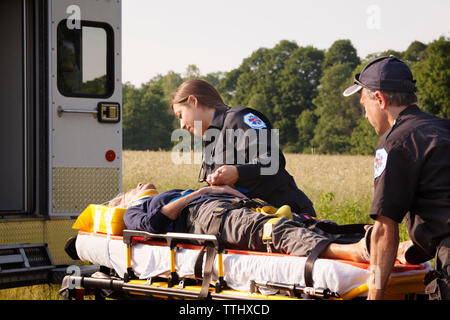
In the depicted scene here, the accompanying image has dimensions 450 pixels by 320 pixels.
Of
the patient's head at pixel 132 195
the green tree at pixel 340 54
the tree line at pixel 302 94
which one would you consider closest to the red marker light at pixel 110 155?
the patient's head at pixel 132 195

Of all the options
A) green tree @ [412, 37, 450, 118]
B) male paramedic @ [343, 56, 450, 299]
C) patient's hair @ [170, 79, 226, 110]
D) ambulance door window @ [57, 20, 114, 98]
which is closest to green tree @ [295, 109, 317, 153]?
green tree @ [412, 37, 450, 118]

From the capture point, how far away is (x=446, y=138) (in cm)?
306

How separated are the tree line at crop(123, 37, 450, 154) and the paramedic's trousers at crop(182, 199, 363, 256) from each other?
113 ft

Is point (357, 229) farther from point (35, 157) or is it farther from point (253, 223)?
point (35, 157)

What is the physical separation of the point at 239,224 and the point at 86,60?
2890mm

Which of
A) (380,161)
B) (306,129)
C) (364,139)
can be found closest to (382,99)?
(380,161)

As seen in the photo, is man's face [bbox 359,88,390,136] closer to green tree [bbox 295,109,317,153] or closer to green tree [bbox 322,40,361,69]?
green tree [bbox 295,109,317,153]

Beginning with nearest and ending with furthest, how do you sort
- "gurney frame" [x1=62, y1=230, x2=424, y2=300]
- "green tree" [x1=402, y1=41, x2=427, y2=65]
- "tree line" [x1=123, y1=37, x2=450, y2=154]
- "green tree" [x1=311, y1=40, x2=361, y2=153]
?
"gurney frame" [x1=62, y1=230, x2=424, y2=300], "tree line" [x1=123, y1=37, x2=450, y2=154], "green tree" [x1=311, y1=40, x2=361, y2=153], "green tree" [x1=402, y1=41, x2=427, y2=65]

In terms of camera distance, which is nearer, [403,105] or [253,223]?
[403,105]

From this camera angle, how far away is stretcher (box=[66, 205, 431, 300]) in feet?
10.9

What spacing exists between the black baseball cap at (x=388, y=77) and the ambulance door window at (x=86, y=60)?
3331mm

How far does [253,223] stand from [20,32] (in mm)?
3524

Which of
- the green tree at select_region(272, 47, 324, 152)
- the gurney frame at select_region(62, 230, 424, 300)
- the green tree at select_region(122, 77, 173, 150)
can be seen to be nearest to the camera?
the gurney frame at select_region(62, 230, 424, 300)
